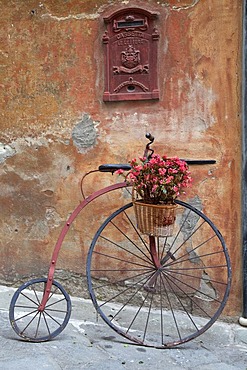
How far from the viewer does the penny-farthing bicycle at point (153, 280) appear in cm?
374

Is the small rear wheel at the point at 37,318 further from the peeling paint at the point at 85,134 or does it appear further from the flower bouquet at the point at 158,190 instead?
the peeling paint at the point at 85,134

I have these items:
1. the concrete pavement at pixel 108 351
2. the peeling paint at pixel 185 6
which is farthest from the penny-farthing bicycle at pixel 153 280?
the peeling paint at pixel 185 6

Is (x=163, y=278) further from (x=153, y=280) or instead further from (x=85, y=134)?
(x=85, y=134)

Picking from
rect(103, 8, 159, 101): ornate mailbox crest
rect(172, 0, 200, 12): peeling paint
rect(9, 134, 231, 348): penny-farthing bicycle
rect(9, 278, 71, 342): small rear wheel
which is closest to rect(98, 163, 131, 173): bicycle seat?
rect(9, 134, 231, 348): penny-farthing bicycle

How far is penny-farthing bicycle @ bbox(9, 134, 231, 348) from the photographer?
12.3 feet

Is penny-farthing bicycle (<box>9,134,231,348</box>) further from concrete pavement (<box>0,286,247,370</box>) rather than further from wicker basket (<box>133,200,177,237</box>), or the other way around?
wicker basket (<box>133,200,177,237</box>)

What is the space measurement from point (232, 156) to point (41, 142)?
1.52 m

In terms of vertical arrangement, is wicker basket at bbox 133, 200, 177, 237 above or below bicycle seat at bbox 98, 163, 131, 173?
below

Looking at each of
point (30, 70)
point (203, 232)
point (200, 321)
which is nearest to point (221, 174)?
point (203, 232)

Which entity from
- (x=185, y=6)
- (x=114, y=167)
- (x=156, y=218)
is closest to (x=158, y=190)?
(x=156, y=218)

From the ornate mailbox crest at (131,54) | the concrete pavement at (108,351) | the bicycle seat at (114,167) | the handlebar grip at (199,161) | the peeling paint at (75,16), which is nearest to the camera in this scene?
Answer: the concrete pavement at (108,351)

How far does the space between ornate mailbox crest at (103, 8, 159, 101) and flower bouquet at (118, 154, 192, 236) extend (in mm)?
853

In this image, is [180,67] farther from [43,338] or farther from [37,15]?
[43,338]

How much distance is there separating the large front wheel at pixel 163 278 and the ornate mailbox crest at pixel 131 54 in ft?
2.96
